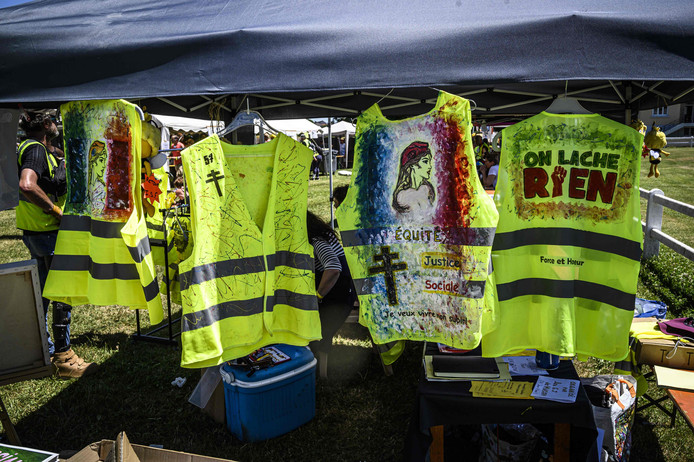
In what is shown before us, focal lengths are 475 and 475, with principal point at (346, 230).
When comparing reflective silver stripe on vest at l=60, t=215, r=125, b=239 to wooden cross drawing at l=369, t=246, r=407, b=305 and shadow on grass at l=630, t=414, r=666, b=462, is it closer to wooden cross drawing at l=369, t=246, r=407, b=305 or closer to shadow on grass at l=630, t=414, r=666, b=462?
wooden cross drawing at l=369, t=246, r=407, b=305

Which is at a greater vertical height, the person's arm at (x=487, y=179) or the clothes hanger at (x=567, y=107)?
the clothes hanger at (x=567, y=107)

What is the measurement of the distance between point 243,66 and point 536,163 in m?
1.41

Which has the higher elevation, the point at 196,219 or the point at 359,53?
the point at 359,53

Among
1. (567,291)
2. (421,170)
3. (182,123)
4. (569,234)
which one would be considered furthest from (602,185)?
(182,123)

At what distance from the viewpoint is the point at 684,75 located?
5.78 feet

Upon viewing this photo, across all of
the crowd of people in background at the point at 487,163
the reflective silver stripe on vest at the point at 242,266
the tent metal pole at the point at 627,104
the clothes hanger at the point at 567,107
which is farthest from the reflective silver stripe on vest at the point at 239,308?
the crowd of people in background at the point at 487,163

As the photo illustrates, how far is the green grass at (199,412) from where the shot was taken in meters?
3.13

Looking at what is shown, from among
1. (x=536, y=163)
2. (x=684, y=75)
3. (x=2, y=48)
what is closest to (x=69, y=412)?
(x=2, y=48)

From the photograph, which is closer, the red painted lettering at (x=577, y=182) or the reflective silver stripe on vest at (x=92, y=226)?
the red painted lettering at (x=577, y=182)

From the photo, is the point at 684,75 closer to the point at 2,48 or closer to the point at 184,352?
the point at 184,352

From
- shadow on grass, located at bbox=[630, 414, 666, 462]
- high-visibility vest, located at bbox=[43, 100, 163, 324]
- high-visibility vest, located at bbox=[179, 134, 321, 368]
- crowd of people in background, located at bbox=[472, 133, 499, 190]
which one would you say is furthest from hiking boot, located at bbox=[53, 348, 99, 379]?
crowd of people in background, located at bbox=[472, 133, 499, 190]

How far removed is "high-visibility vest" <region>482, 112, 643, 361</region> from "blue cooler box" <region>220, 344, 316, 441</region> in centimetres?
148

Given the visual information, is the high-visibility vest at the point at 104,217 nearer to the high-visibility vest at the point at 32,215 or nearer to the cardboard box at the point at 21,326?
the cardboard box at the point at 21,326

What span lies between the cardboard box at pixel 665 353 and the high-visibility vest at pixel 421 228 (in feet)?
4.23
